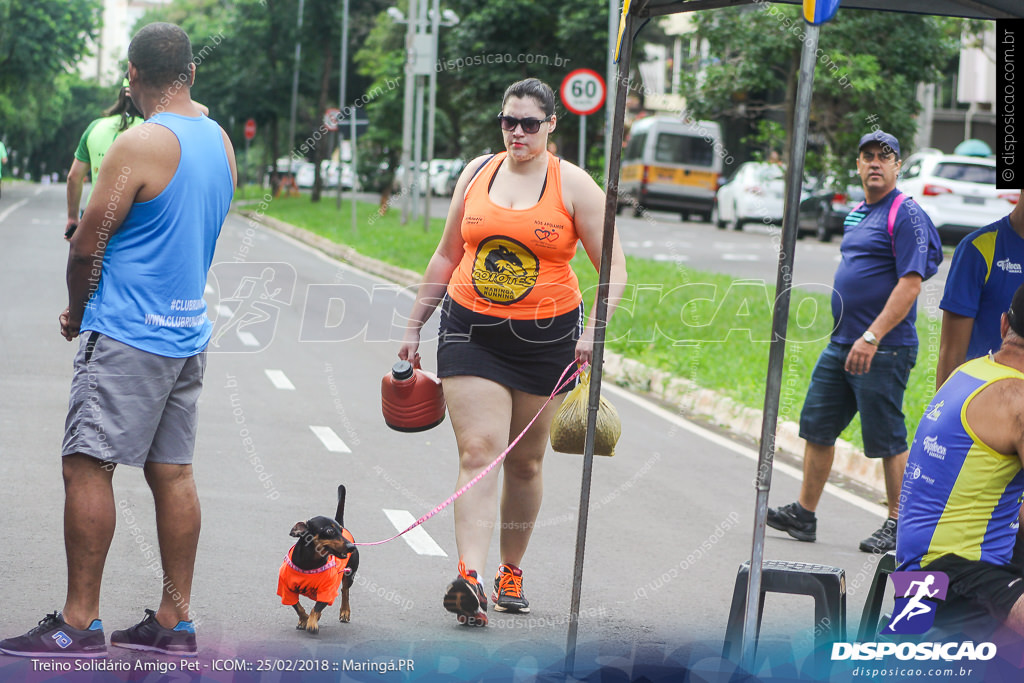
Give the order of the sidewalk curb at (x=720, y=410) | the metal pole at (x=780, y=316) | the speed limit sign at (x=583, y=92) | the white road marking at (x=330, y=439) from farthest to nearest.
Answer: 1. the speed limit sign at (x=583, y=92)
2. the sidewalk curb at (x=720, y=410)
3. the white road marking at (x=330, y=439)
4. the metal pole at (x=780, y=316)

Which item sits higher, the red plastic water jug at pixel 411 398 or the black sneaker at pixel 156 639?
the red plastic water jug at pixel 411 398

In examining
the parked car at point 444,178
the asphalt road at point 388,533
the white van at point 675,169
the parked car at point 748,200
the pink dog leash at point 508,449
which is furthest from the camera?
the parked car at point 444,178

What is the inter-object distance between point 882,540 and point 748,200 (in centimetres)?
2447

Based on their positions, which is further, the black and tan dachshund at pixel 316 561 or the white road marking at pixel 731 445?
the white road marking at pixel 731 445

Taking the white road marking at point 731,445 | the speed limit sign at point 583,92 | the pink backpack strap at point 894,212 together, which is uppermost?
the speed limit sign at point 583,92

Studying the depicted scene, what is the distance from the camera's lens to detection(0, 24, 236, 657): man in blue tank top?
383 centimetres

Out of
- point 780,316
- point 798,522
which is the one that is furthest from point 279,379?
point 780,316

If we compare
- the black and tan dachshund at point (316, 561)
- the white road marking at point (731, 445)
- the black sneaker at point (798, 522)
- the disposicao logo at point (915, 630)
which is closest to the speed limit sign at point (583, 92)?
the white road marking at point (731, 445)

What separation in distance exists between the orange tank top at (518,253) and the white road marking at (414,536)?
1540mm

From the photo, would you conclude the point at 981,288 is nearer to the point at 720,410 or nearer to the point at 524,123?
the point at 524,123

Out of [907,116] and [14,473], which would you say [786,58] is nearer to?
[907,116]

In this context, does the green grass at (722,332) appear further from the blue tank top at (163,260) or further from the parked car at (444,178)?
the parked car at (444,178)

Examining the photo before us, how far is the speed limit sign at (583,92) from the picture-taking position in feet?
53.2

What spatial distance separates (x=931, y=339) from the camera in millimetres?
12539
